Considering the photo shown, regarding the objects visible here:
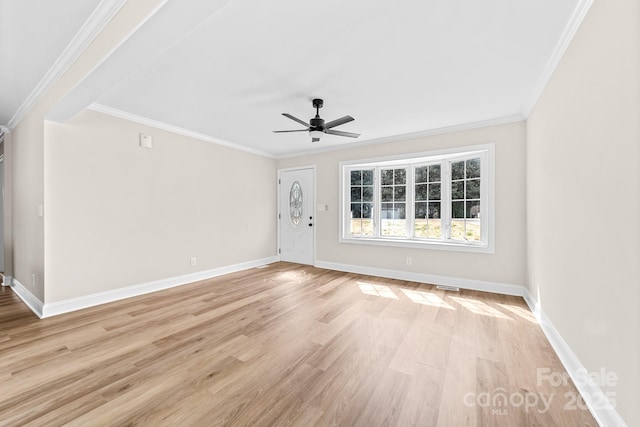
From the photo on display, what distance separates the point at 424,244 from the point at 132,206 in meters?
4.52

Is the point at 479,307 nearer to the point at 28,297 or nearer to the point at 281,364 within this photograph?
the point at 281,364

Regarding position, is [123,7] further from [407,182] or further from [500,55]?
[407,182]

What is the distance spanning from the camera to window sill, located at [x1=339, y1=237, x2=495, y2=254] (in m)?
3.89

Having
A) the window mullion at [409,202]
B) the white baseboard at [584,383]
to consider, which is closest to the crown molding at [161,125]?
the window mullion at [409,202]

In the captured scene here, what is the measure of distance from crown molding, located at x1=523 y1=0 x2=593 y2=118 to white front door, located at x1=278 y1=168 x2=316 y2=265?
3.82 meters

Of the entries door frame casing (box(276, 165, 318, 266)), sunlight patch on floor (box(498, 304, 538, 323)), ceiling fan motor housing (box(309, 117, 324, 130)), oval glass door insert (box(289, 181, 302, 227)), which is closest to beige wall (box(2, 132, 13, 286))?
door frame casing (box(276, 165, 318, 266))

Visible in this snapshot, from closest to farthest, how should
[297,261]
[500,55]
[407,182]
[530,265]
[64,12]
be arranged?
[64,12]
[500,55]
[530,265]
[407,182]
[297,261]

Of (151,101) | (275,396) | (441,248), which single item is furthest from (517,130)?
(151,101)

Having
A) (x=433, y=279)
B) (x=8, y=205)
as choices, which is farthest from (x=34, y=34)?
(x=433, y=279)

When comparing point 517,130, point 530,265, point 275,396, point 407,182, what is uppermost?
point 517,130

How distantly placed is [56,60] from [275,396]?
3.35m

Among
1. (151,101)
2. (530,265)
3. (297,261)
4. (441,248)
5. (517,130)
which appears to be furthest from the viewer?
(297,261)

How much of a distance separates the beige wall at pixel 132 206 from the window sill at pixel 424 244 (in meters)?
2.39

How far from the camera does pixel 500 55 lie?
2.21 m
